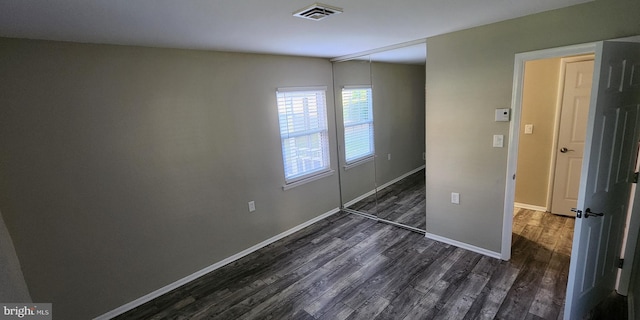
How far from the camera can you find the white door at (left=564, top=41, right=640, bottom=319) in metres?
1.66

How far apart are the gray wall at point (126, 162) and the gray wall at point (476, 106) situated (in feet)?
6.15

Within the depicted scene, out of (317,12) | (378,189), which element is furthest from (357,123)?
(317,12)

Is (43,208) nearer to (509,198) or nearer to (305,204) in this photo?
(305,204)

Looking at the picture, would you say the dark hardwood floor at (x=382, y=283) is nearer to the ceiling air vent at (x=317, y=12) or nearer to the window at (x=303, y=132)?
the window at (x=303, y=132)

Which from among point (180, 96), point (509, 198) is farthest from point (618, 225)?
point (180, 96)

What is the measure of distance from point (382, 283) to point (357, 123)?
2.32 meters

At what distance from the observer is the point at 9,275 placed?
5.77 feet

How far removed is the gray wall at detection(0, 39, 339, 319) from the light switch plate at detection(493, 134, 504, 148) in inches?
93.0

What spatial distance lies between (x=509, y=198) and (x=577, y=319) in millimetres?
1047

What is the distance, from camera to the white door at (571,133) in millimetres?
3326

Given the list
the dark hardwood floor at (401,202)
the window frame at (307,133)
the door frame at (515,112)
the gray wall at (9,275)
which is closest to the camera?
the gray wall at (9,275)

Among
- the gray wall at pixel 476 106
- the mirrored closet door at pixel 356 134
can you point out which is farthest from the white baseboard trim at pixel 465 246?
the mirrored closet door at pixel 356 134

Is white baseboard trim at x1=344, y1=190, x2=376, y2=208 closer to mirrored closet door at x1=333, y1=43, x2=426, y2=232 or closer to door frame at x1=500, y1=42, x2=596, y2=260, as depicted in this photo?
mirrored closet door at x1=333, y1=43, x2=426, y2=232

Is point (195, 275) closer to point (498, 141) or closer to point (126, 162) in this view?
point (126, 162)
